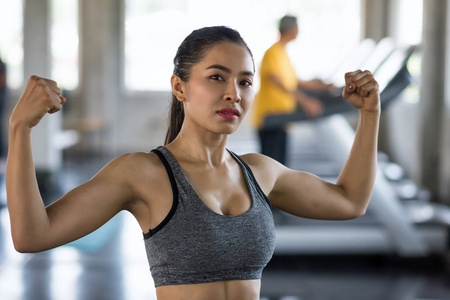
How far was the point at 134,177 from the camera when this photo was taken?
96cm

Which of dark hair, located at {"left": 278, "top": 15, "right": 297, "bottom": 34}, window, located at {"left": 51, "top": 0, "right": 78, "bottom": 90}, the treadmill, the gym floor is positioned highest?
dark hair, located at {"left": 278, "top": 15, "right": 297, "bottom": 34}

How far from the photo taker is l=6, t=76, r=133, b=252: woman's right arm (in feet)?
2.78

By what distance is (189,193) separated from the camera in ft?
3.19

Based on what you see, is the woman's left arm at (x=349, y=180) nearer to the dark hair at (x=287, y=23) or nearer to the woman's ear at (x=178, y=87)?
the woman's ear at (x=178, y=87)

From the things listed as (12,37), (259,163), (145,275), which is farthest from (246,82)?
(12,37)

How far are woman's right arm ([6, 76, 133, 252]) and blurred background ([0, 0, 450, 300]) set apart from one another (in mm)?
331

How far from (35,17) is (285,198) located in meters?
5.40

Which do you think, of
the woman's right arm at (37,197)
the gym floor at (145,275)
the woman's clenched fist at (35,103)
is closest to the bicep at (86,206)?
the woman's right arm at (37,197)

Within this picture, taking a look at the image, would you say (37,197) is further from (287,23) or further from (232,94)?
(287,23)

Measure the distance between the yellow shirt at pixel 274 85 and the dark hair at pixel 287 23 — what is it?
0.11 m

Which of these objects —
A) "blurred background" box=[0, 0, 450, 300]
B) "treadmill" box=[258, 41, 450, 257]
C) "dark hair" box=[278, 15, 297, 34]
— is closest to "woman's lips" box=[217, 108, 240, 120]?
"blurred background" box=[0, 0, 450, 300]

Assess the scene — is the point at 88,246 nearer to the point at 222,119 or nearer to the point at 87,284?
the point at 87,284

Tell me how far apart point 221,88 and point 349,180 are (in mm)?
346

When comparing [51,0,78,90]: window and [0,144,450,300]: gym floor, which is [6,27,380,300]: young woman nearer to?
[0,144,450,300]: gym floor
